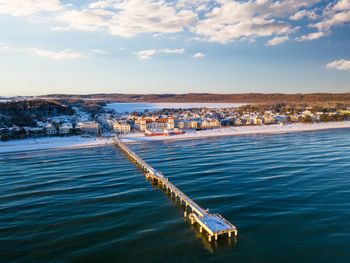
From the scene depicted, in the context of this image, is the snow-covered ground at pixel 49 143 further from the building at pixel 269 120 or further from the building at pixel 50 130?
the building at pixel 269 120

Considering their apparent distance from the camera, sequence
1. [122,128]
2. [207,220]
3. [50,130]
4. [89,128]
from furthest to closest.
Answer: [122,128] → [89,128] → [50,130] → [207,220]

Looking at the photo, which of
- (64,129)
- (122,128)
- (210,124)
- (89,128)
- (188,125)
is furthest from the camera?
(210,124)

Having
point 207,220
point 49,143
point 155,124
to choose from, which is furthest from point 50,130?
point 207,220

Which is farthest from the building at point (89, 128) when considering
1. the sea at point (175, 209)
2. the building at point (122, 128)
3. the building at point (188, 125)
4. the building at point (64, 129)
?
the sea at point (175, 209)

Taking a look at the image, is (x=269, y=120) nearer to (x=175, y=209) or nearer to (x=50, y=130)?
(x=50, y=130)

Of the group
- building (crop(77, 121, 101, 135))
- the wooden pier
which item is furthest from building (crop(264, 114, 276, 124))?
the wooden pier

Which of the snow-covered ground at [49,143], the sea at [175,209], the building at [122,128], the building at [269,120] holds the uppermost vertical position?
the building at [269,120]
